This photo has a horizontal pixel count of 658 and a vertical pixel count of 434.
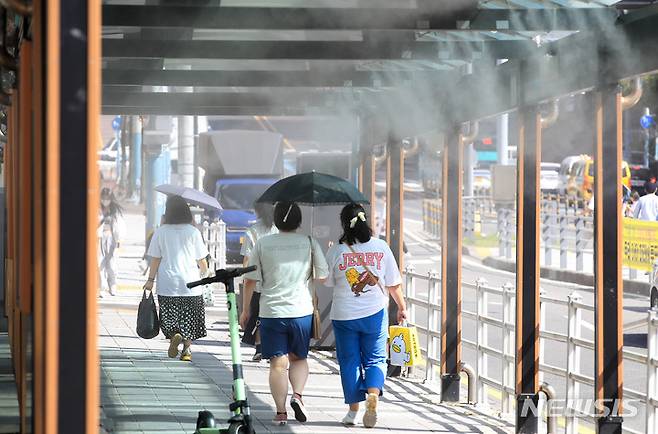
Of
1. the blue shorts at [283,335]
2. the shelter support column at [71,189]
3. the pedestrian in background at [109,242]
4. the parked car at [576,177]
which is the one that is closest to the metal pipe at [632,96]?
the blue shorts at [283,335]

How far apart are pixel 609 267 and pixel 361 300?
189cm

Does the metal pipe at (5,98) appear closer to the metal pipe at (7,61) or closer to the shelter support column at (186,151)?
the metal pipe at (7,61)

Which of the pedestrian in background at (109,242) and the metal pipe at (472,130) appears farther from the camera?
the pedestrian in background at (109,242)

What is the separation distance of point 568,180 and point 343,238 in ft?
159

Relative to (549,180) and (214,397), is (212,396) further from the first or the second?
(549,180)

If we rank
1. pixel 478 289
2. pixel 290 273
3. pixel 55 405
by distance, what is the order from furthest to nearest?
1. pixel 478 289
2. pixel 290 273
3. pixel 55 405

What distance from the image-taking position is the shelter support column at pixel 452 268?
10.8 metres

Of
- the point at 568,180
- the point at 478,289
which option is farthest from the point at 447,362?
the point at 568,180

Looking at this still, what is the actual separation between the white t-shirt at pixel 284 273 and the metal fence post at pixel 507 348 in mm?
2212

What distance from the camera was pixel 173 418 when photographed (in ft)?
30.5

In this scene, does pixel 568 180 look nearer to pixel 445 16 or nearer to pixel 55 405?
pixel 445 16

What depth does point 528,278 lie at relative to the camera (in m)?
8.86

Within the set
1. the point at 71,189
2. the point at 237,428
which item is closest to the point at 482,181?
the point at 237,428

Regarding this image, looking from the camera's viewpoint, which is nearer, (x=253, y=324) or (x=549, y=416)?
(x=549, y=416)
